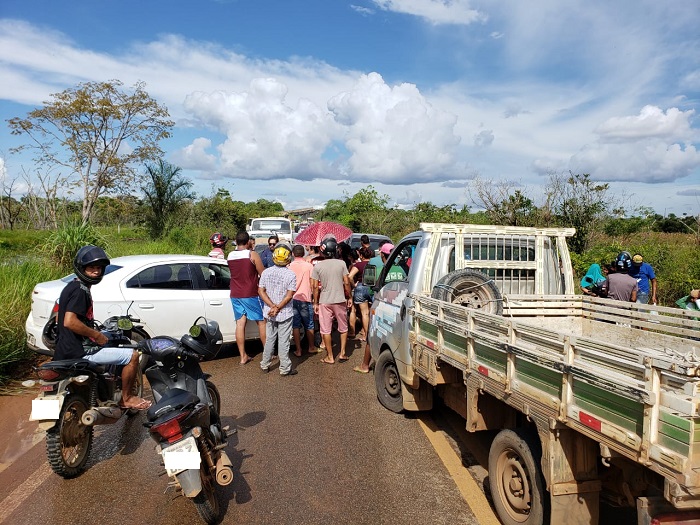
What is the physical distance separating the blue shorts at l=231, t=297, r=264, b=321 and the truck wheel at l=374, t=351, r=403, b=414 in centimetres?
250

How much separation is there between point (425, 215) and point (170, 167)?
1688 centimetres

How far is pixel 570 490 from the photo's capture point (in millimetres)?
2836

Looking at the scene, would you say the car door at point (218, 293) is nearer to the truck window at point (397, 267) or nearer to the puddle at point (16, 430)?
the puddle at point (16, 430)

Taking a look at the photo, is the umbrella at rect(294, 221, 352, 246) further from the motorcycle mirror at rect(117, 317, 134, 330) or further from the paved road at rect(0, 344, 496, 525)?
the motorcycle mirror at rect(117, 317, 134, 330)

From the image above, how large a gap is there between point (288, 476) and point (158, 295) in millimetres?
4040

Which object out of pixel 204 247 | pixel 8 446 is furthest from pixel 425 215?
pixel 8 446

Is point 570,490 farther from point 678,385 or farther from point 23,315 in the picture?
point 23,315

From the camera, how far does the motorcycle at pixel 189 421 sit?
3.27 meters

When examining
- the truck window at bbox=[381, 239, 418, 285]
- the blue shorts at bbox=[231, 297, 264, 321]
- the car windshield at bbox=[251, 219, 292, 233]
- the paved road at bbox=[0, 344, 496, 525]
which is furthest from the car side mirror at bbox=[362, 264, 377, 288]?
the car windshield at bbox=[251, 219, 292, 233]

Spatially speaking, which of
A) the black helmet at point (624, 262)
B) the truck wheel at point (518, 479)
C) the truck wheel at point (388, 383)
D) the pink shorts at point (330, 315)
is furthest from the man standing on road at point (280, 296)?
the black helmet at point (624, 262)

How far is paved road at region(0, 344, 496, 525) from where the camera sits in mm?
3658

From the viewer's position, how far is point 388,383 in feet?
19.1

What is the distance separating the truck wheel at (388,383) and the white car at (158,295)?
3.05 meters

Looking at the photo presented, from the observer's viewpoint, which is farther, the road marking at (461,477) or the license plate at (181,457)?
the road marking at (461,477)
